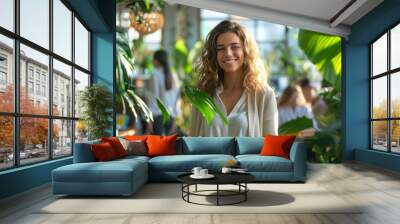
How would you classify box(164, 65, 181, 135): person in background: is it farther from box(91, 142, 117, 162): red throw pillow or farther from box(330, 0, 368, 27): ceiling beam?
box(91, 142, 117, 162): red throw pillow

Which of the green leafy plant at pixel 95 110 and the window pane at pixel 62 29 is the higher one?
the window pane at pixel 62 29

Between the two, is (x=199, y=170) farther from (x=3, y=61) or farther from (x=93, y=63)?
(x=93, y=63)

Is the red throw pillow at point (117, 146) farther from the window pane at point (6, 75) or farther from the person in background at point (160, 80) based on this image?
the person in background at point (160, 80)

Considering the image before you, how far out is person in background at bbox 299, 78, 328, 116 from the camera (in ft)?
34.9

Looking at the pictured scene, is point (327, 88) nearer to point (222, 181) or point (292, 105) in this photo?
point (292, 105)

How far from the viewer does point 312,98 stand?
1120cm

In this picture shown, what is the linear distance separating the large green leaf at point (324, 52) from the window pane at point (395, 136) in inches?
65.9

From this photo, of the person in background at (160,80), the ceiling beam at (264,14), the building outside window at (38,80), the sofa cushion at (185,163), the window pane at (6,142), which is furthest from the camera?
the person in background at (160,80)

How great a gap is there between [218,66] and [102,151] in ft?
9.07

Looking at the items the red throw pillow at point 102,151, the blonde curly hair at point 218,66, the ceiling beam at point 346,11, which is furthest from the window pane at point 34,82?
the ceiling beam at point 346,11

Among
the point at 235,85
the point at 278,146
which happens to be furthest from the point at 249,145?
the point at 235,85

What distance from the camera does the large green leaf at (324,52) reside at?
306 inches

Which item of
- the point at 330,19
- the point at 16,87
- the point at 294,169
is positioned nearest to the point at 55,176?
the point at 16,87

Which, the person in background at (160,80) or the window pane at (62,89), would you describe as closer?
the window pane at (62,89)
